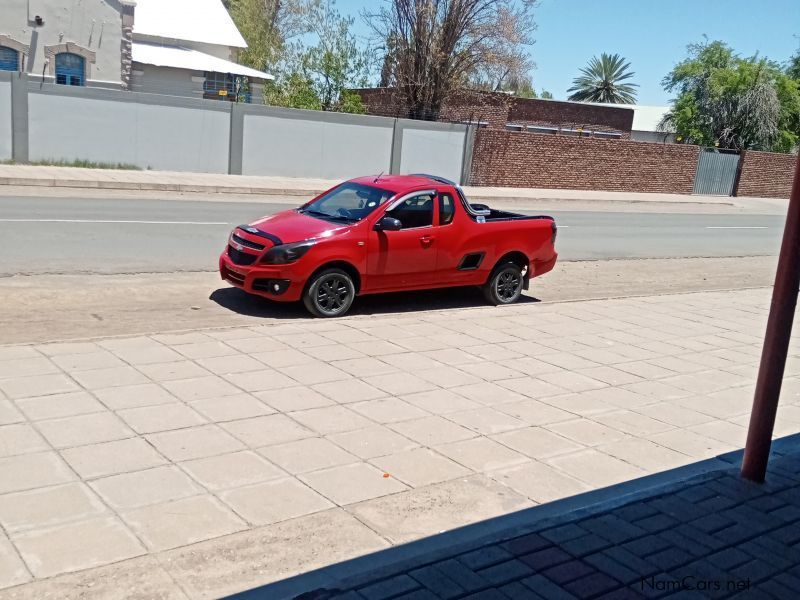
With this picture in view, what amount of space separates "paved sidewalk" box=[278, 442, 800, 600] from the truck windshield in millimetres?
5702

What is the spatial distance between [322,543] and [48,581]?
1383mm

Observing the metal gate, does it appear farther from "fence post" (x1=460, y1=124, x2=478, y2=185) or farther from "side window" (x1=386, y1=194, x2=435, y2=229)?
"side window" (x1=386, y1=194, x2=435, y2=229)

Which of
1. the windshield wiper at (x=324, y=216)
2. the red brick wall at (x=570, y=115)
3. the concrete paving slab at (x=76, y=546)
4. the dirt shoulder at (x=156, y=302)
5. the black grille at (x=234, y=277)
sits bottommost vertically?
the dirt shoulder at (x=156, y=302)

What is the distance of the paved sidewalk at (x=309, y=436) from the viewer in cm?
454

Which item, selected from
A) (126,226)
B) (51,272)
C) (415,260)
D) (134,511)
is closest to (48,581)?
(134,511)

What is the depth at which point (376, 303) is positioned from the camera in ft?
36.7

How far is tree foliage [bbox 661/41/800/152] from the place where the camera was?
48750 mm

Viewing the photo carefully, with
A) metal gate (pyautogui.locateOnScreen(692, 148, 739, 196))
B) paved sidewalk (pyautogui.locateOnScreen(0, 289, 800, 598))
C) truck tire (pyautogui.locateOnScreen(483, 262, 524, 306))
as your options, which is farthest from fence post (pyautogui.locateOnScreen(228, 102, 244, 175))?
metal gate (pyautogui.locateOnScreen(692, 148, 739, 196))

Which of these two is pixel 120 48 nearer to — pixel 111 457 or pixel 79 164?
pixel 79 164

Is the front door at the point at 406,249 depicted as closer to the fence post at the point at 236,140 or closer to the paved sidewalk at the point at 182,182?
the paved sidewalk at the point at 182,182

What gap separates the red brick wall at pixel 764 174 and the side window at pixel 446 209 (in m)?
38.9

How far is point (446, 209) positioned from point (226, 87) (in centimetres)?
3192

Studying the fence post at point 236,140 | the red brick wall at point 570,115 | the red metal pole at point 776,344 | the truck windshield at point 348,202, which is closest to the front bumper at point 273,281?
the truck windshield at point 348,202

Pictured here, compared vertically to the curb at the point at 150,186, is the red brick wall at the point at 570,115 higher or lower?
higher
